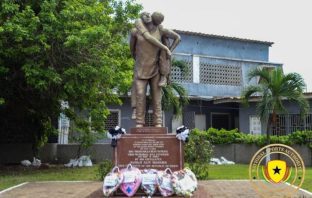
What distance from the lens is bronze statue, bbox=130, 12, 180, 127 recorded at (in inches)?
389

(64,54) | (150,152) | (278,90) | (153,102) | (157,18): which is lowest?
(150,152)

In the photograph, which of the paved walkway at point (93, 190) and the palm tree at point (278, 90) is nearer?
the paved walkway at point (93, 190)

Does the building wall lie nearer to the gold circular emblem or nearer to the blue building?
the blue building

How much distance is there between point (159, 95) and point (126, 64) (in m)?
6.82

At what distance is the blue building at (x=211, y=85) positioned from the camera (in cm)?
2283

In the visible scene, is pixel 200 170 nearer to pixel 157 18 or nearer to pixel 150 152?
pixel 150 152

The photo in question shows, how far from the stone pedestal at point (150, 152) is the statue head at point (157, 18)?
2288 mm

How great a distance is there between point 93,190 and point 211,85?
1520cm

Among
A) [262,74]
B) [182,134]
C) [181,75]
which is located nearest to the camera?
[182,134]

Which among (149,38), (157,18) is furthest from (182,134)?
(157,18)

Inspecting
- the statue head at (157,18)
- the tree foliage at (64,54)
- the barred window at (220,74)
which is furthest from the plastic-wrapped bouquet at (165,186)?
the barred window at (220,74)

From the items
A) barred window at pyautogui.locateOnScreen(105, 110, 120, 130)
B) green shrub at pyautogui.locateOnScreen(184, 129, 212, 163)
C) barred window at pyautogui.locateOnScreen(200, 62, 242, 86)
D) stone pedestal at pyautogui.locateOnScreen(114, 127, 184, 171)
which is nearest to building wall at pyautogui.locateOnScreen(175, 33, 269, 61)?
barred window at pyautogui.locateOnScreen(200, 62, 242, 86)

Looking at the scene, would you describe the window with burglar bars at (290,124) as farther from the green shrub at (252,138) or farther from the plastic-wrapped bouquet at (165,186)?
the plastic-wrapped bouquet at (165,186)

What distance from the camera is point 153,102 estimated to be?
33.1 feet
